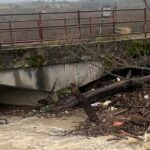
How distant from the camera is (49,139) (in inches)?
539

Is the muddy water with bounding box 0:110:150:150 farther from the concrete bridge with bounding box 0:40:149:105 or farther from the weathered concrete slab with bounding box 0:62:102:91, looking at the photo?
the concrete bridge with bounding box 0:40:149:105

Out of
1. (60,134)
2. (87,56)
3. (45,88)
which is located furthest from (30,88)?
(60,134)

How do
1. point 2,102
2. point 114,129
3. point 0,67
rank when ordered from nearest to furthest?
point 114,129
point 0,67
point 2,102

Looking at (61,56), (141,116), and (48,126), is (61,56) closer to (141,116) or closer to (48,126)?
(48,126)

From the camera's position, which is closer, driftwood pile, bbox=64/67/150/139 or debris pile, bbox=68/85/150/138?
debris pile, bbox=68/85/150/138

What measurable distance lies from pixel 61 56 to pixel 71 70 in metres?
0.62

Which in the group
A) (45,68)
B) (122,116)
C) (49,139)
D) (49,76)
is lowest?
(49,139)

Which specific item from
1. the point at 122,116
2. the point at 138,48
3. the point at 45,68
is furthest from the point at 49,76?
the point at 122,116

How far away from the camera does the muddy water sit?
12867 millimetres

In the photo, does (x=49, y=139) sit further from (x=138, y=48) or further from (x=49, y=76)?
(x=138, y=48)

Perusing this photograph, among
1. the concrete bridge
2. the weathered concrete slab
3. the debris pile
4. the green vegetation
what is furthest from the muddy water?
the green vegetation

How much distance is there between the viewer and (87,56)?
17.5 meters

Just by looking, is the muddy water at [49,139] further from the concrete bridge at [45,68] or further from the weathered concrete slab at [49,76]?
the concrete bridge at [45,68]

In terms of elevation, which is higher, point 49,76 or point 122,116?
point 49,76
